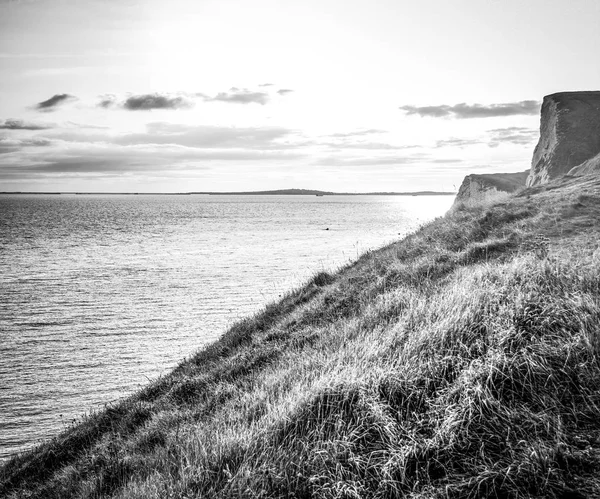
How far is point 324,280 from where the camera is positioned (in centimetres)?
2069

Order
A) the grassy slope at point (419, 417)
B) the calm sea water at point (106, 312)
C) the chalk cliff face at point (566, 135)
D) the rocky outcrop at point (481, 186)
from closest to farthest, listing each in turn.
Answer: the grassy slope at point (419, 417), the calm sea water at point (106, 312), the chalk cliff face at point (566, 135), the rocky outcrop at point (481, 186)

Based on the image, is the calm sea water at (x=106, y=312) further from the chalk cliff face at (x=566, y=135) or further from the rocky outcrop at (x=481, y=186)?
the rocky outcrop at (x=481, y=186)

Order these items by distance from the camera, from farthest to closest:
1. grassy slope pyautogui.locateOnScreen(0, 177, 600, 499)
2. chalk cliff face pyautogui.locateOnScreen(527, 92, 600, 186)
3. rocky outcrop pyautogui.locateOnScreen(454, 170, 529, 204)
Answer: rocky outcrop pyautogui.locateOnScreen(454, 170, 529, 204), chalk cliff face pyautogui.locateOnScreen(527, 92, 600, 186), grassy slope pyautogui.locateOnScreen(0, 177, 600, 499)

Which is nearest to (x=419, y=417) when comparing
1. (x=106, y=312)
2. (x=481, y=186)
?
(x=106, y=312)

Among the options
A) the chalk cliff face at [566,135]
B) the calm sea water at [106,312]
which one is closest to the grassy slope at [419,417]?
the calm sea water at [106,312]

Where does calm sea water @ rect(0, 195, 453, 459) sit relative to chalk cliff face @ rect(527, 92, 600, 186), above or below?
below

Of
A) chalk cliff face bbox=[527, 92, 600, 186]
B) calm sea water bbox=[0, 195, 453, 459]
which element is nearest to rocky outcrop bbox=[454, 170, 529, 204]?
chalk cliff face bbox=[527, 92, 600, 186]

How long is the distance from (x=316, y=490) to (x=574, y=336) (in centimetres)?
380

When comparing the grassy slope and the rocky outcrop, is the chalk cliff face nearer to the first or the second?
the rocky outcrop

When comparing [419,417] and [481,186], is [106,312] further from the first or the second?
[481,186]

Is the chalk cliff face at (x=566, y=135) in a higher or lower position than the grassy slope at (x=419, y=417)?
higher

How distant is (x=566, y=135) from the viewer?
222ft

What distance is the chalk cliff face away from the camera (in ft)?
214

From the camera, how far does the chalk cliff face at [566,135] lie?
2566 inches
